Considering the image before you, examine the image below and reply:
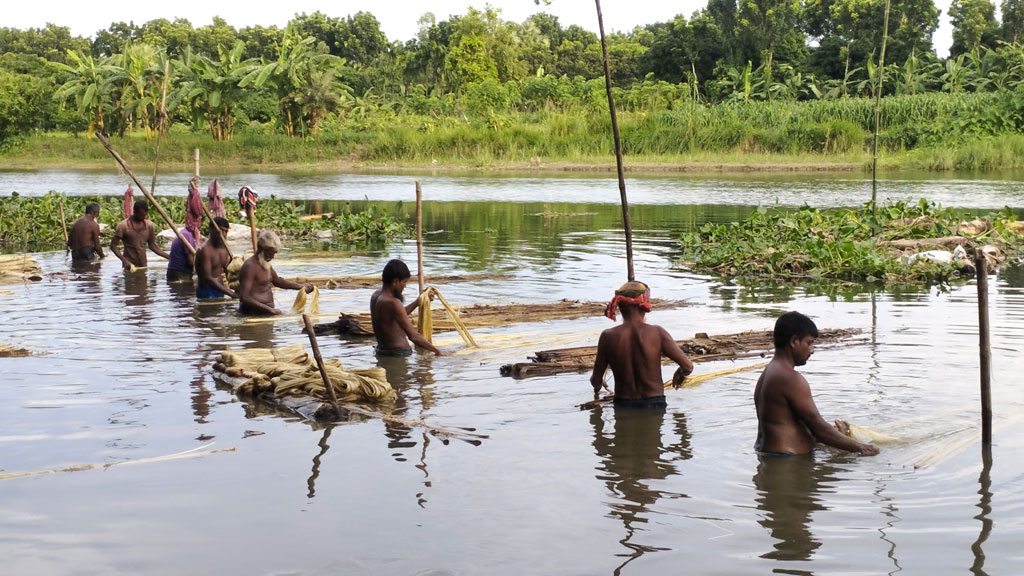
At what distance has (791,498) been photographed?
5555mm

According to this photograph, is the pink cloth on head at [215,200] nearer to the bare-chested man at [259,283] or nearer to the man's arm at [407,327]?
the bare-chested man at [259,283]

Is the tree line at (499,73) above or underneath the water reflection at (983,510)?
above

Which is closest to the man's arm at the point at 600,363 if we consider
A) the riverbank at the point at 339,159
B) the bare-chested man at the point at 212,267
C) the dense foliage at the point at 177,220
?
the bare-chested man at the point at 212,267

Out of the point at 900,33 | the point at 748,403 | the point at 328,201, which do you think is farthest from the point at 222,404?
the point at 900,33

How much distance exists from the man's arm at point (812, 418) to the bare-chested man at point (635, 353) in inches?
44.3

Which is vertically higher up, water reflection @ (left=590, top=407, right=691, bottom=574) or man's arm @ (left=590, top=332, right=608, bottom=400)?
man's arm @ (left=590, top=332, right=608, bottom=400)

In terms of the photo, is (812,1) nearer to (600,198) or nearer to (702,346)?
(600,198)

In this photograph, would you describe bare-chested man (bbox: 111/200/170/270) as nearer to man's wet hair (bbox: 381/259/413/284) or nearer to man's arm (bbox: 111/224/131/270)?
man's arm (bbox: 111/224/131/270)

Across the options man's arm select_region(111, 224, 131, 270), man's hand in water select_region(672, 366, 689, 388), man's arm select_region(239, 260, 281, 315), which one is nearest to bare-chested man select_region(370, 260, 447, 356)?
man's arm select_region(239, 260, 281, 315)

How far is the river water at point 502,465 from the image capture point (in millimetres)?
4895

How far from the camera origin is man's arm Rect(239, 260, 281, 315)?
34.8 ft

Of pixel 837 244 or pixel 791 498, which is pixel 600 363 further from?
pixel 837 244

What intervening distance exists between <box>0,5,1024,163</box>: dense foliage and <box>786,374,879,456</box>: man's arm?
32.1 m

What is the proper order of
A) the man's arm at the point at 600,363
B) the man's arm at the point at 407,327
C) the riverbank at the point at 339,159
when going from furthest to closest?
the riverbank at the point at 339,159, the man's arm at the point at 407,327, the man's arm at the point at 600,363
